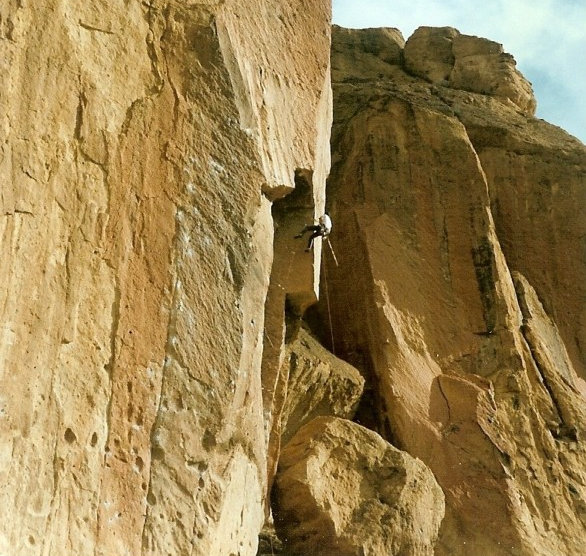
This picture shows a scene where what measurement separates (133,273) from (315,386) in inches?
159

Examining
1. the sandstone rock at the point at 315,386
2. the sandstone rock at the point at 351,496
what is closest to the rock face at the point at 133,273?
the sandstone rock at the point at 351,496

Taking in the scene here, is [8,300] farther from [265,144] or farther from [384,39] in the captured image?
[384,39]

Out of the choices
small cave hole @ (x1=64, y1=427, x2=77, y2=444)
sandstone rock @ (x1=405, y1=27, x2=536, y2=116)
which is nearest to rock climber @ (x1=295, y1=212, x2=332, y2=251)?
small cave hole @ (x1=64, y1=427, x2=77, y2=444)

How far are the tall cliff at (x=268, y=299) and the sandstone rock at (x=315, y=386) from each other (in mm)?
24

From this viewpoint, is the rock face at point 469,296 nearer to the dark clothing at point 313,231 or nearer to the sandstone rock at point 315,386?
the sandstone rock at point 315,386

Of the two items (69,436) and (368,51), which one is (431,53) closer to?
(368,51)

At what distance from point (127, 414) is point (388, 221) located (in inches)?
239

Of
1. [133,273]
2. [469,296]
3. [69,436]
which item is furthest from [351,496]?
[469,296]

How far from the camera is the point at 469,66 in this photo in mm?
14445

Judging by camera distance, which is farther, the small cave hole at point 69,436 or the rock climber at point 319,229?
the rock climber at point 319,229

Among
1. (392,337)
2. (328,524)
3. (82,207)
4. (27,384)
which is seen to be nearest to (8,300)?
(27,384)

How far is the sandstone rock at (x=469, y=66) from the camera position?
14219 millimetres

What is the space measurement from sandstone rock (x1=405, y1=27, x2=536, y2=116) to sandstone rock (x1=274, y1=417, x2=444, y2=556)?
719cm

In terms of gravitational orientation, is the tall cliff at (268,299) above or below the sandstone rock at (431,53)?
below
